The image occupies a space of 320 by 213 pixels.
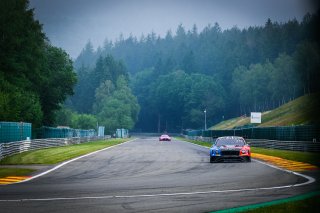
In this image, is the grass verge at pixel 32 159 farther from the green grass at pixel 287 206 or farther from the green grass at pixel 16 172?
the green grass at pixel 287 206

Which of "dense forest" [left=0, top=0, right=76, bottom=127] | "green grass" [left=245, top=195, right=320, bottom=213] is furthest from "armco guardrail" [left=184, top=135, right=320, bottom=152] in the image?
"dense forest" [left=0, top=0, right=76, bottom=127]

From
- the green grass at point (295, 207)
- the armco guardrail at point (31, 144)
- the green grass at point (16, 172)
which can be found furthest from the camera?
the armco guardrail at point (31, 144)

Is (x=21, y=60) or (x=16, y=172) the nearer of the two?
(x=16, y=172)

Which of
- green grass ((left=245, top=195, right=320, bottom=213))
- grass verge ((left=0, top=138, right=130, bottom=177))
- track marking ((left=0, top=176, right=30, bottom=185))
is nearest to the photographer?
green grass ((left=245, top=195, right=320, bottom=213))

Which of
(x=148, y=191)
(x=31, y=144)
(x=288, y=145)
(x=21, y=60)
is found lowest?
(x=148, y=191)

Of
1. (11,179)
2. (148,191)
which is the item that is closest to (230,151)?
(11,179)

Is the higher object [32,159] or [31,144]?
[31,144]

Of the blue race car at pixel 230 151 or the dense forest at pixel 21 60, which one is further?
the dense forest at pixel 21 60

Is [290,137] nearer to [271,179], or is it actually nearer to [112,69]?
[271,179]

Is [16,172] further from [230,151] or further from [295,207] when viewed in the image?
[295,207]

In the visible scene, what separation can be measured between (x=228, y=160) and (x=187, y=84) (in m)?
162

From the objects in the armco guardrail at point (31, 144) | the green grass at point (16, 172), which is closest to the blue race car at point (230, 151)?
the green grass at point (16, 172)

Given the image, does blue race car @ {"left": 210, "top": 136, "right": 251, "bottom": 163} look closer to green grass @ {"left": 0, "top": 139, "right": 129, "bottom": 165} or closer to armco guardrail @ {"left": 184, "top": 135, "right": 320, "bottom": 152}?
armco guardrail @ {"left": 184, "top": 135, "right": 320, "bottom": 152}

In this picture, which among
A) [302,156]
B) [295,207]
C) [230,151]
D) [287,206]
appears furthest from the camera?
[302,156]
